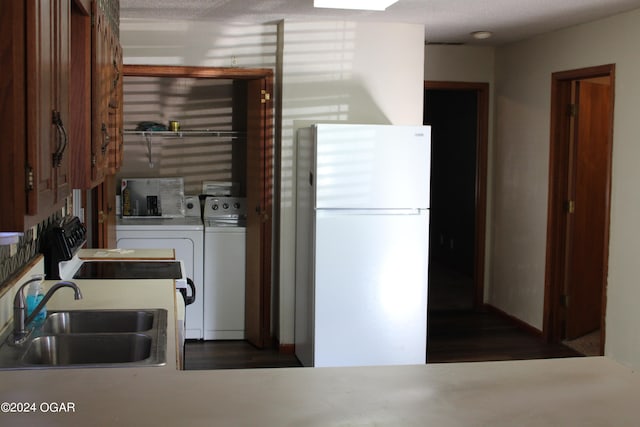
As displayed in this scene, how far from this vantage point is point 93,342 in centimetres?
241

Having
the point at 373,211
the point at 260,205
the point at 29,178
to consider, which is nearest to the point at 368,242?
the point at 373,211

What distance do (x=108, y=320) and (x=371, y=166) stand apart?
2175 millimetres

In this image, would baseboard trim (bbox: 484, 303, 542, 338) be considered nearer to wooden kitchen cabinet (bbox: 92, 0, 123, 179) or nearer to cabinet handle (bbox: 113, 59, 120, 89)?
wooden kitchen cabinet (bbox: 92, 0, 123, 179)

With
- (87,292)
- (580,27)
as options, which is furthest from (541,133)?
(87,292)

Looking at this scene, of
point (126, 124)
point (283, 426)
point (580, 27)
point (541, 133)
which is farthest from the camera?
point (126, 124)

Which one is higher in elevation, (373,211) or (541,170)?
(541,170)

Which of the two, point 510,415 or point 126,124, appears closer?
point 510,415

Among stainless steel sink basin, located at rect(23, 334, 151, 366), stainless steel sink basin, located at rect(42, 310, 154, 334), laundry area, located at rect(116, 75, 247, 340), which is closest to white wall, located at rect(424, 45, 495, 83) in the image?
laundry area, located at rect(116, 75, 247, 340)

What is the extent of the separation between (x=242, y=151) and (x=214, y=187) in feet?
1.24

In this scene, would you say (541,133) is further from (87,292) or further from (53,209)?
(53,209)

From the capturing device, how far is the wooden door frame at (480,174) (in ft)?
20.5

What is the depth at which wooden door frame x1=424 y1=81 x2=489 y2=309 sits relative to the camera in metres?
6.24

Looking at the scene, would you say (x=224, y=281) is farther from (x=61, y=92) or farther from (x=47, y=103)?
(x=47, y=103)

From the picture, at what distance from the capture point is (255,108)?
5.22 metres
